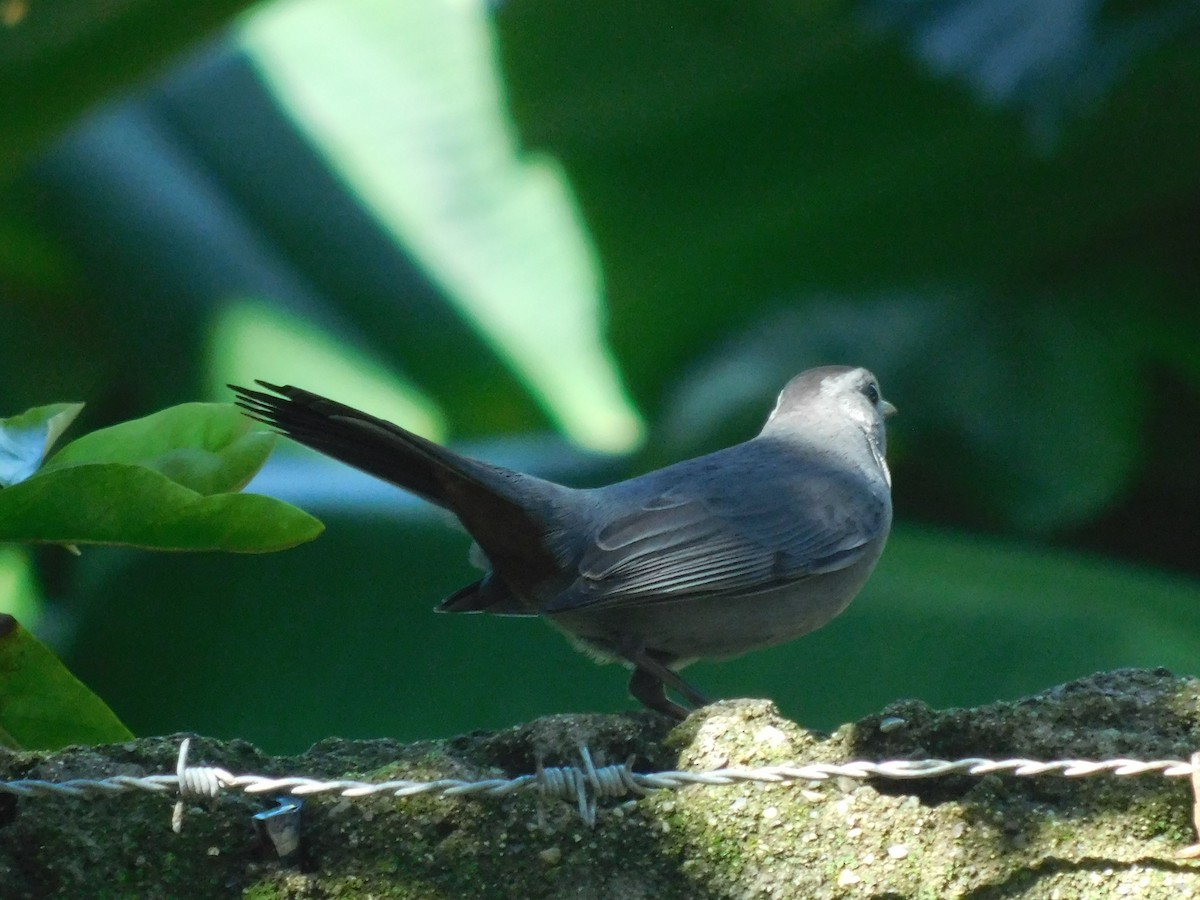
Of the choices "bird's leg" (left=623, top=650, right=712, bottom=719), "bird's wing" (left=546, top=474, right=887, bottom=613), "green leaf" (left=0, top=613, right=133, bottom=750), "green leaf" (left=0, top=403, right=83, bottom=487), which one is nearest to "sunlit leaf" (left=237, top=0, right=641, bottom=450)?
"bird's wing" (left=546, top=474, right=887, bottom=613)

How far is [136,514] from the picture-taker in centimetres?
211

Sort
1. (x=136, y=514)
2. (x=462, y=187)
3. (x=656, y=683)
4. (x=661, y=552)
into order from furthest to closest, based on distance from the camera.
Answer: (x=462, y=187) → (x=656, y=683) → (x=661, y=552) → (x=136, y=514)

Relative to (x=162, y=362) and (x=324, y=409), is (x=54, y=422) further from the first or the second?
(x=162, y=362)

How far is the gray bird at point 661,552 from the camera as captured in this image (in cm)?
303

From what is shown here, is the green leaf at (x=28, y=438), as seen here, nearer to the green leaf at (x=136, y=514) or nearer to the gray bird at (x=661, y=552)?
the green leaf at (x=136, y=514)

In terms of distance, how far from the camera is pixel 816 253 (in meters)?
7.69

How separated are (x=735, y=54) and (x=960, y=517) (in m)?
2.73

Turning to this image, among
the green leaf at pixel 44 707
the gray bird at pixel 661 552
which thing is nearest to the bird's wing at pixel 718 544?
the gray bird at pixel 661 552

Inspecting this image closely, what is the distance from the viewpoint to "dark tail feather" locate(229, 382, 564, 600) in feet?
8.56

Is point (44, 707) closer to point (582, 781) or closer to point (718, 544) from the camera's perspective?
point (582, 781)

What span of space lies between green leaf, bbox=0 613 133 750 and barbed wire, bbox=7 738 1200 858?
0.35 m

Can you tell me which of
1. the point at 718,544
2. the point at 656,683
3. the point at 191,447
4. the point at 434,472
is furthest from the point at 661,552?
the point at 191,447

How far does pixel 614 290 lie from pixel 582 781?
19.6ft

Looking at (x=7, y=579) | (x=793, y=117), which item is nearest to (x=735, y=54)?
(x=793, y=117)
